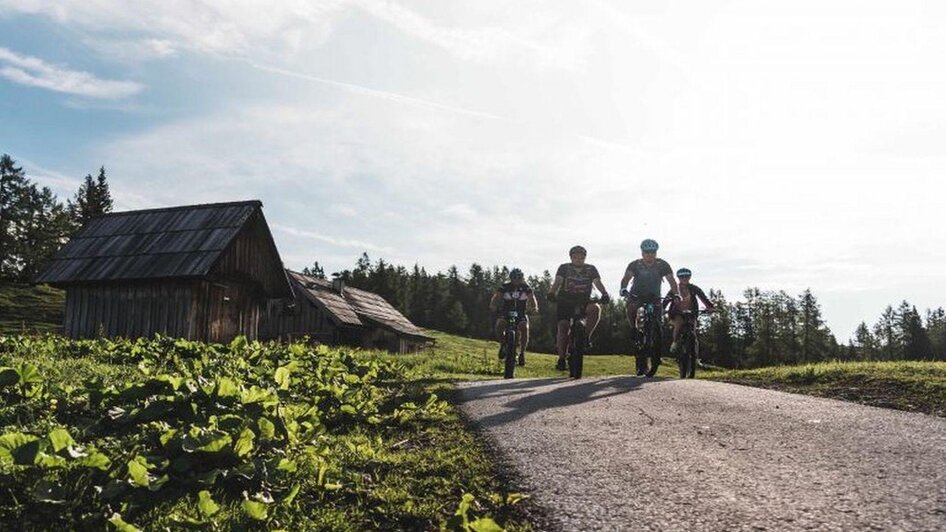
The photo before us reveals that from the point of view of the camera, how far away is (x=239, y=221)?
74.1 ft

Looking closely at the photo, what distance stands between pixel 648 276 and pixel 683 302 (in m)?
0.96

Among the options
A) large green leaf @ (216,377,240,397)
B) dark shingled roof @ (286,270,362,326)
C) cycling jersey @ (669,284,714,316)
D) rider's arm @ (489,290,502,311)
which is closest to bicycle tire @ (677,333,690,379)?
cycling jersey @ (669,284,714,316)

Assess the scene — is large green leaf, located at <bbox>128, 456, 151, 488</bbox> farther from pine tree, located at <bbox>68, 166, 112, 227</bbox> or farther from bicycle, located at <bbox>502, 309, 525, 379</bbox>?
pine tree, located at <bbox>68, 166, 112, 227</bbox>

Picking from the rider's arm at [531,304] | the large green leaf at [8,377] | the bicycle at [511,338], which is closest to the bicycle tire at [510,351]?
the bicycle at [511,338]

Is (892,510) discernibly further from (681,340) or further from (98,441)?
(681,340)

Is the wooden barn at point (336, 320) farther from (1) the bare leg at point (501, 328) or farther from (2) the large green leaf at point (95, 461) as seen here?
(2) the large green leaf at point (95, 461)

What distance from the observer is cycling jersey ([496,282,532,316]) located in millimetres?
10883

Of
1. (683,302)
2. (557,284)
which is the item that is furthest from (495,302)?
(683,302)

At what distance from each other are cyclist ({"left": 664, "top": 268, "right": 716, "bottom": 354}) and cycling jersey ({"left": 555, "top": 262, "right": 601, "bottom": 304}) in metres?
1.57

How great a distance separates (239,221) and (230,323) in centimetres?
381

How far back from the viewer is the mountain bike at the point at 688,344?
11.1 metres

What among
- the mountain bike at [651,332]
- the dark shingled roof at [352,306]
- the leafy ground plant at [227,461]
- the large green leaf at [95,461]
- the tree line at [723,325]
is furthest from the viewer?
the tree line at [723,325]

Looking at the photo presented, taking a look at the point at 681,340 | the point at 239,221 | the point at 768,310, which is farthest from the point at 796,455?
the point at 768,310

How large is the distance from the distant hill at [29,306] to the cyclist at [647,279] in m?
53.3
